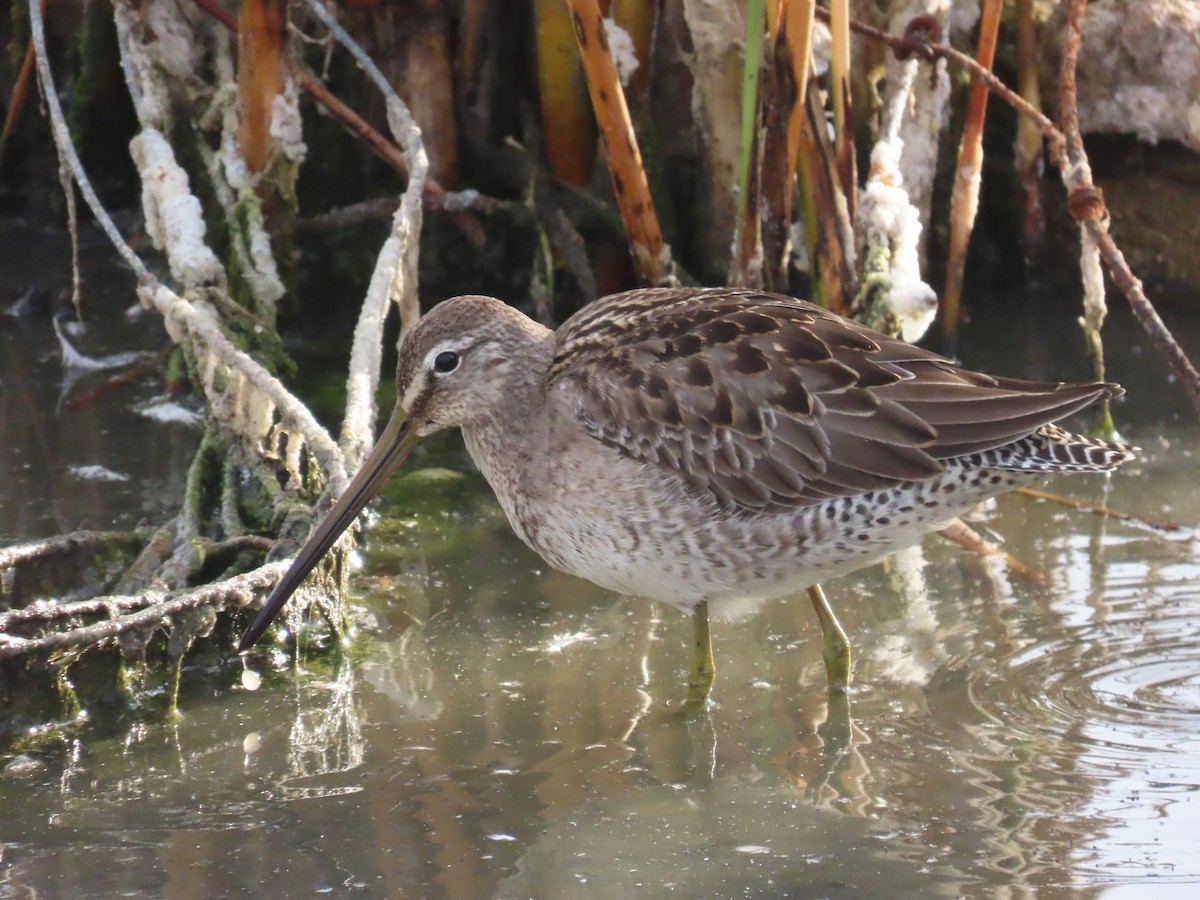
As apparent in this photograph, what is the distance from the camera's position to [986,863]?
2.52 metres

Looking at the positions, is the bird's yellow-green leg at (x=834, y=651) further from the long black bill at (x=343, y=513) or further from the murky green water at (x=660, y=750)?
the long black bill at (x=343, y=513)

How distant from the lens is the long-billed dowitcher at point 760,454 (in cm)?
301

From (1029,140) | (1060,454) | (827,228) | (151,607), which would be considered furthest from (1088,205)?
(151,607)

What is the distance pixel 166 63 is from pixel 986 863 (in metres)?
3.34

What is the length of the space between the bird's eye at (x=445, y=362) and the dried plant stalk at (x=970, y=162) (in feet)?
6.70

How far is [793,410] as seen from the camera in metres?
3.06

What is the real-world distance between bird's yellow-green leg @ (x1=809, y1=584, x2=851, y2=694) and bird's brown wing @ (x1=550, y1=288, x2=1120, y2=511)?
14.3 inches

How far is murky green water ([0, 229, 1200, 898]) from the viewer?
251 centimetres

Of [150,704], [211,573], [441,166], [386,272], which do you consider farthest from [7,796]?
[441,166]

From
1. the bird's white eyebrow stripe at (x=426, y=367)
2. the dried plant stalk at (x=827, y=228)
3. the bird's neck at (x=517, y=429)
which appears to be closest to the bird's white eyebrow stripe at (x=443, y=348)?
the bird's white eyebrow stripe at (x=426, y=367)

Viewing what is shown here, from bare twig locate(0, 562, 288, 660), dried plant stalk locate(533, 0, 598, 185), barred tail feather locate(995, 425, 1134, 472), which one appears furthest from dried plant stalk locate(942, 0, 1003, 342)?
bare twig locate(0, 562, 288, 660)

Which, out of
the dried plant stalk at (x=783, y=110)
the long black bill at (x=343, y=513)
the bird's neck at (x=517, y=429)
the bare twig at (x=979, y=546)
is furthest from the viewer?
the dried plant stalk at (x=783, y=110)

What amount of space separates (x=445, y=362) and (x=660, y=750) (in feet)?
3.20

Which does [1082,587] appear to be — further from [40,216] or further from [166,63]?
[40,216]
